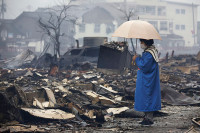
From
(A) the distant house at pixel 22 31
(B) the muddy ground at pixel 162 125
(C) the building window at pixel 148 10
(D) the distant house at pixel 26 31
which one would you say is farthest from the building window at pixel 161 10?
(B) the muddy ground at pixel 162 125

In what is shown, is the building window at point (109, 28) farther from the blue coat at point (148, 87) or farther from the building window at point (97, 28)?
the blue coat at point (148, 87)

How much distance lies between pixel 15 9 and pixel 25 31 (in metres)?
71.9

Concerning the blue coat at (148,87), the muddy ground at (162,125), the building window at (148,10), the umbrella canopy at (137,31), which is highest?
the building window at (148,10)

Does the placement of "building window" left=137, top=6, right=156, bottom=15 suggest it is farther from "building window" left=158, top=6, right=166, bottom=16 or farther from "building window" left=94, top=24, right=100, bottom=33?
"building window" left=94, top=24, right=100, bottom=33

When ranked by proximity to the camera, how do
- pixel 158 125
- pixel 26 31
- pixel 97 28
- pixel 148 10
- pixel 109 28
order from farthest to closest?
1. pixel 148 10
2. pixel 97 28
3. pixel 109 28
4. pixel 26 31
5. pixel 158 125

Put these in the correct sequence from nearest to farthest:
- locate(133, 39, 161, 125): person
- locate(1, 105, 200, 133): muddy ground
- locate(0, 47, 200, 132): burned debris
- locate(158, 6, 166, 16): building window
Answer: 1. locate(1, 105, 200, 133): muddy ground
2. locate(133, 39, 161, 125): person
3. locate(0, 47, 200, 132): burned debris
4. locate(158, 6, 166, 16): building window

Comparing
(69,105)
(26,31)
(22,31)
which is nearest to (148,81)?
(69,105)

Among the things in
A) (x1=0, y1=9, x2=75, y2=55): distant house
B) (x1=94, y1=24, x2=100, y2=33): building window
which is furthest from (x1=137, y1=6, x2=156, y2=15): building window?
(x1=0, y1=9, x2=75, y2=55): distant house

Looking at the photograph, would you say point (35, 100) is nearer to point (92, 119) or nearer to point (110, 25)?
point (92, 119)

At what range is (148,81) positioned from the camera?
5.28 m

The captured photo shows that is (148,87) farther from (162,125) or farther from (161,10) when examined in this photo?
(161,10)

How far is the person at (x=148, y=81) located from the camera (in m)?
5.20

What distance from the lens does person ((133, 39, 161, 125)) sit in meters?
5.20

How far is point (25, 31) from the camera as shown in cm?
3978
